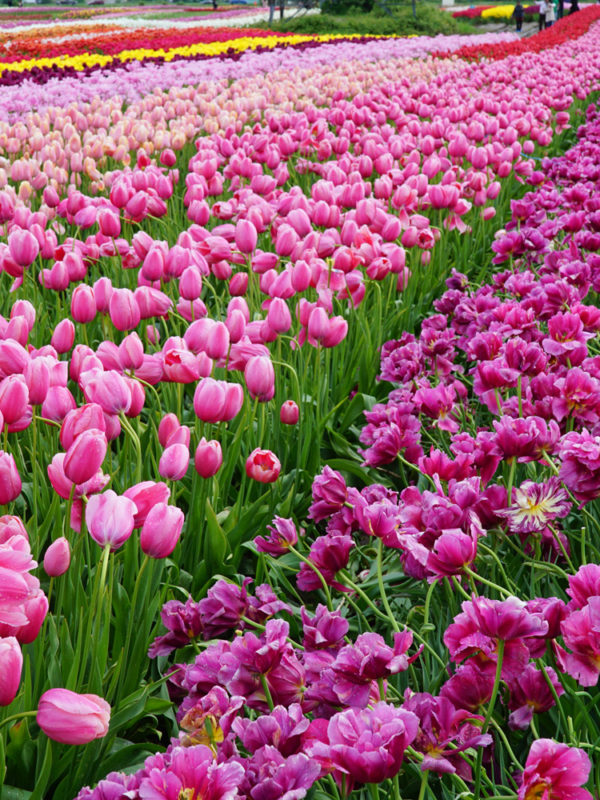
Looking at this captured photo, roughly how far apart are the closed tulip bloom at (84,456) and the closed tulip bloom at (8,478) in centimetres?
12

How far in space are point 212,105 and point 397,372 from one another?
4553mm

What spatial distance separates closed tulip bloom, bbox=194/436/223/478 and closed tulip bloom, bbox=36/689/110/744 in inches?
26.0

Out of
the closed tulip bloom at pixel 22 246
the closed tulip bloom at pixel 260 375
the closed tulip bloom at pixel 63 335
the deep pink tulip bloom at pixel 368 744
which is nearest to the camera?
the deep pink tulip bloom at pixel 368 744

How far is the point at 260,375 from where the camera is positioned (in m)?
1.88

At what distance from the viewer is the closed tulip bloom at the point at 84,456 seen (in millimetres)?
1214

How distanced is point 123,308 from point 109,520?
93 centimetres

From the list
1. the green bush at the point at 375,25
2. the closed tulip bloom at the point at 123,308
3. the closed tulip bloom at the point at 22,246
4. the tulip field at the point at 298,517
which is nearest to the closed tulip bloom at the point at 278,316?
the tulip field at the point at 298,517

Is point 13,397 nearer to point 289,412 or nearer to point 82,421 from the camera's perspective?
point 82,421

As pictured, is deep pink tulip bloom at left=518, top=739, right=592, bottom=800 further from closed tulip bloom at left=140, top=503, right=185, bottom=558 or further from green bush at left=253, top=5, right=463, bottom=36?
green bush at left=253, top=5, right=463, bottom=36

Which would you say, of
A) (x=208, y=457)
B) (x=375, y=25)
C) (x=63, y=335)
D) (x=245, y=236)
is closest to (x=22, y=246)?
(x=63, y=335)

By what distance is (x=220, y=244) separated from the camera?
264 centimetres

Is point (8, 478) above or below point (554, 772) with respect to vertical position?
above

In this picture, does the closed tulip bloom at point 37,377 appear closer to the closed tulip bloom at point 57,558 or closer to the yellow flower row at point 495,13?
the closed tulip bloom at point 57,558

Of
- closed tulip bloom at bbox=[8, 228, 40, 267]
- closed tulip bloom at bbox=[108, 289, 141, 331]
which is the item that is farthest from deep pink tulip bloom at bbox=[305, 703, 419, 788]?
closed tulip bloom at bbox=[8, 228, 40, 267]
